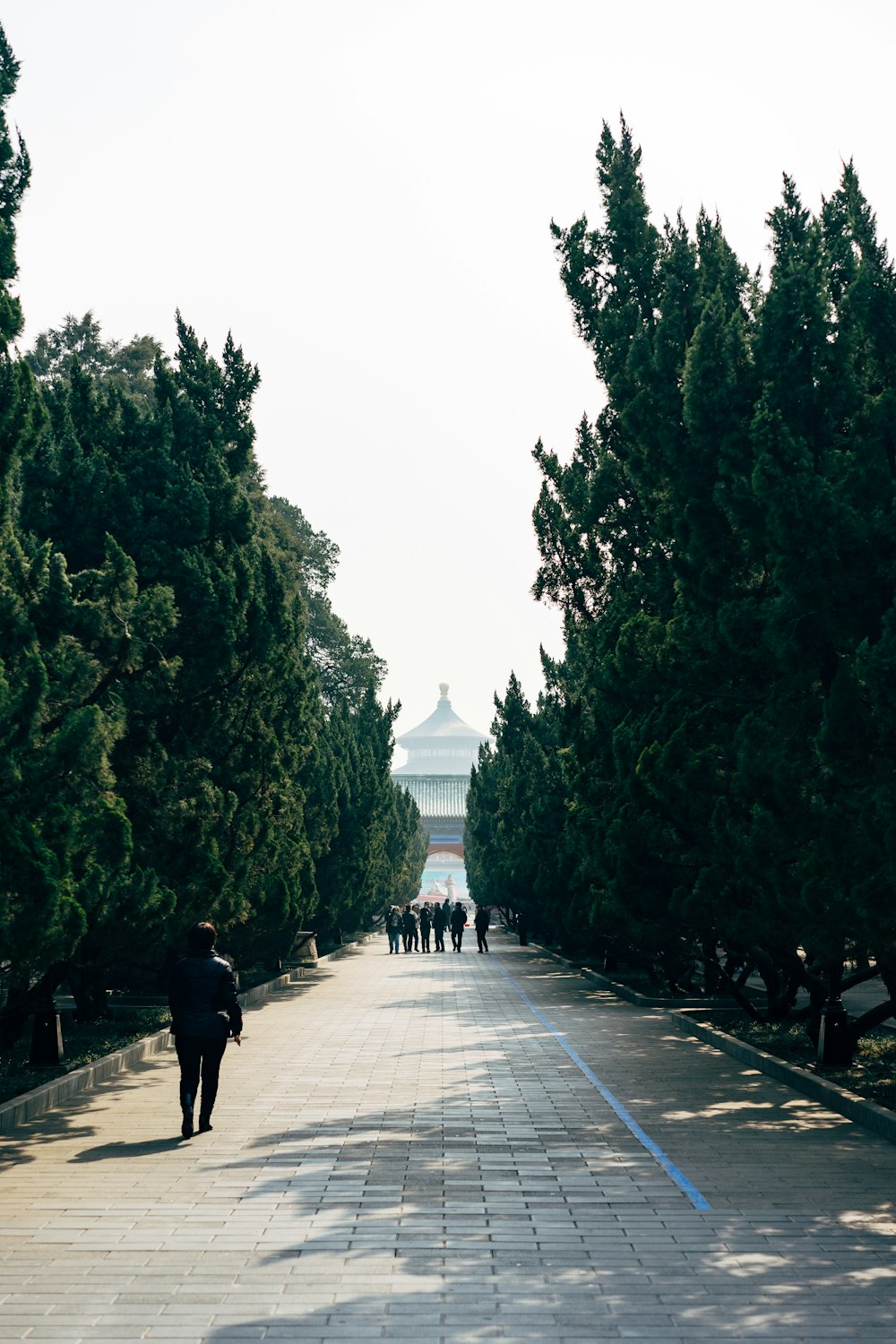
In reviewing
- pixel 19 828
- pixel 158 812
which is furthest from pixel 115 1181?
pixel 158 812

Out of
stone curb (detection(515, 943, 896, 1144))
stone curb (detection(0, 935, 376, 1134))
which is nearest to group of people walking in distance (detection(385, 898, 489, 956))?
stone curb (detection(515, 943, 896, 1144))

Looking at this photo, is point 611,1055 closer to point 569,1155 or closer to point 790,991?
point 790,991

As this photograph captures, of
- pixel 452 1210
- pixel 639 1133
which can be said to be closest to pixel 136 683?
pixel 639 1133

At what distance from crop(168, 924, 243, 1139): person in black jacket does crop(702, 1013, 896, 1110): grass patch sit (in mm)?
4999

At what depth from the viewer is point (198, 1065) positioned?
1055 centimetres

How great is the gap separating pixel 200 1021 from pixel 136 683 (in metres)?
6.11

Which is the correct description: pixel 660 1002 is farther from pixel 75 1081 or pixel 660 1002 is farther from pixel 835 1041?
pixel 75 1081

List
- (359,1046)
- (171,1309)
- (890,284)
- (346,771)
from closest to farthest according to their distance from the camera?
(171,1309), (890,284), (359,1046), (346,771)

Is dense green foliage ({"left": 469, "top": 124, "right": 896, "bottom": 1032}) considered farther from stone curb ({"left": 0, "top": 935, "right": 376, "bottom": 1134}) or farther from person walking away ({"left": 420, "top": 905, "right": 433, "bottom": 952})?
person walking away ({"left": 420, "top": 905, "right": 433, "bottom": 952})

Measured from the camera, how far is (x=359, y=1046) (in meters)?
16.5

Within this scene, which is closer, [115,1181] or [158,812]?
[115,1181]

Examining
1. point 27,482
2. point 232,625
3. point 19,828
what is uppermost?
point 27,482

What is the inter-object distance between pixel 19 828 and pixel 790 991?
34.4 feet

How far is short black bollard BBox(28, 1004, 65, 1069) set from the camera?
1348cm
